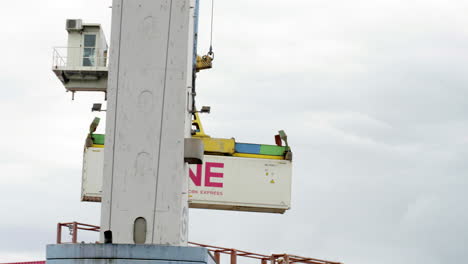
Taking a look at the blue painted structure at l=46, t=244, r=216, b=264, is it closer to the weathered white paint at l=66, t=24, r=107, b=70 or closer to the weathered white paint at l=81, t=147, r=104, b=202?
the weathered white paint at l=66, t=24, r=107, b=70

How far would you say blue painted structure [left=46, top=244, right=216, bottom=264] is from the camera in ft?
48.8

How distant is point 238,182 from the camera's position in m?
38.2

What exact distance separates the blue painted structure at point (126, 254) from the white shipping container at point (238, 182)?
2260 cm

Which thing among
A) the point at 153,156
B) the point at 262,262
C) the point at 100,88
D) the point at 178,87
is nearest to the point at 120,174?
the point at 153,156

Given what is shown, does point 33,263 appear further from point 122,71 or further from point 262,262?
point 122,71

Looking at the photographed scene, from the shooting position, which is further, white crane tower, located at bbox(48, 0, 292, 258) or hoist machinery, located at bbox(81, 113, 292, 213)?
hoist machinery, located at bbox(81, 113, 292, 213)

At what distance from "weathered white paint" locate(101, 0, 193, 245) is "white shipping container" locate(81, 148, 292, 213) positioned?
70.6ft

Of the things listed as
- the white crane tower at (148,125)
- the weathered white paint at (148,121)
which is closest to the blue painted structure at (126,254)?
the white crane tower at (148,125)

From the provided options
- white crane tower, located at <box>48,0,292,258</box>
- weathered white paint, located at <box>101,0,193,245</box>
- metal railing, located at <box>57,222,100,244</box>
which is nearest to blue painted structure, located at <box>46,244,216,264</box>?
white crane tower, located at <box>48,0,292,258</box>

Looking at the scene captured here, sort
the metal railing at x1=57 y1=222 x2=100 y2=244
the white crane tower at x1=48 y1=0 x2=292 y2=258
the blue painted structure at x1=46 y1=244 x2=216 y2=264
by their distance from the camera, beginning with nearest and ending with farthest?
1. the blue painted structure at x1=46 y1=244 x2=216 y2=264
2. the white crane tower at x1=48 y1=0 x2=292 y2=258
3. the metal railing at x1=57 y1=222 x2=100 y2=244

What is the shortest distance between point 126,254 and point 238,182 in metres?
23.3

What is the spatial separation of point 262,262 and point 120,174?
15444mm

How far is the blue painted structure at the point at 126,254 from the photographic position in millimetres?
14875

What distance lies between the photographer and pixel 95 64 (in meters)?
36.1
